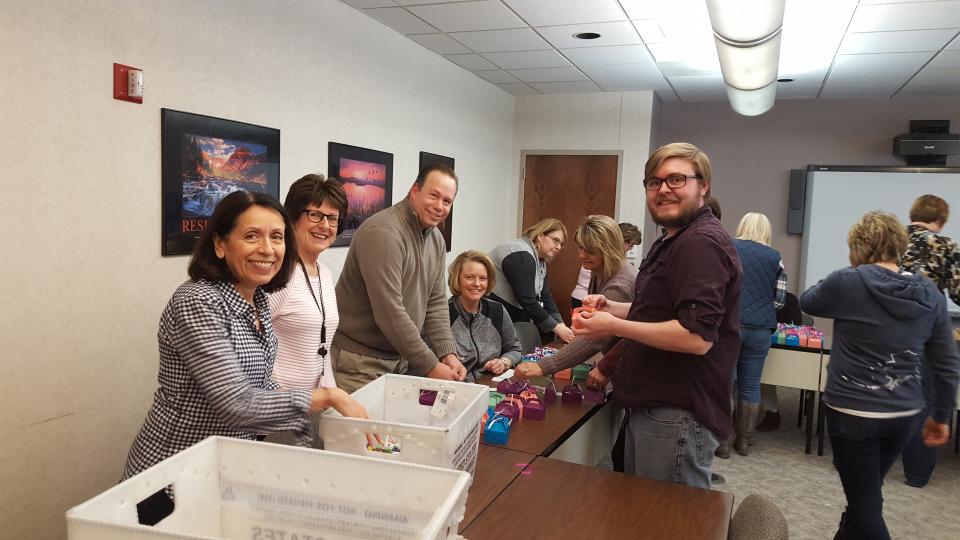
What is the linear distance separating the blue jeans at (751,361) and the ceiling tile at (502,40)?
2.35 metres

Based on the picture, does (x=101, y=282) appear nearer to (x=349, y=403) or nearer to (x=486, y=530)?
(x=349, y=403)

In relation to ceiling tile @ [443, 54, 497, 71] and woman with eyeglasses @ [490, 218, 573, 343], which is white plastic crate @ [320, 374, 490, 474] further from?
ceiling tile @ [443, 54, 497, 71]

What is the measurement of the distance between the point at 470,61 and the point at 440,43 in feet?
1.82

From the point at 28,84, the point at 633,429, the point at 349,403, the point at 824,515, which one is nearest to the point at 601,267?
the point at 633,429

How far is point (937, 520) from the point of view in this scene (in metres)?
3.32

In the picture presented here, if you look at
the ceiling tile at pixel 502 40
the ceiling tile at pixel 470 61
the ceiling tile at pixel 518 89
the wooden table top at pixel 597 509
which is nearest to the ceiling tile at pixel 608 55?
the ceiling tile at pixel 502 40

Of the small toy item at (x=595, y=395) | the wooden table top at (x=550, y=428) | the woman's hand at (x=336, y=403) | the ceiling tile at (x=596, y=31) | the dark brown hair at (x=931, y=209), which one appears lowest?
the wooden table top at (x=550, y=428)

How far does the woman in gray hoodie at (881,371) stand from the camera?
238cm

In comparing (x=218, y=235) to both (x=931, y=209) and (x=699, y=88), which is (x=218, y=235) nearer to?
(x=931, y=209)

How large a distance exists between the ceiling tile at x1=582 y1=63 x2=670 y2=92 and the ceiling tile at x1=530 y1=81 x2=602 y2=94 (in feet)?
0.37

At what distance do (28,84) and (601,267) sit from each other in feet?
7.33

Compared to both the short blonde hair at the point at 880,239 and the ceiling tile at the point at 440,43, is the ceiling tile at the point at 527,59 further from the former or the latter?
the short blonde hair at the point at 880,239

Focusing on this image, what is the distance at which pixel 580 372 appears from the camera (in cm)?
276

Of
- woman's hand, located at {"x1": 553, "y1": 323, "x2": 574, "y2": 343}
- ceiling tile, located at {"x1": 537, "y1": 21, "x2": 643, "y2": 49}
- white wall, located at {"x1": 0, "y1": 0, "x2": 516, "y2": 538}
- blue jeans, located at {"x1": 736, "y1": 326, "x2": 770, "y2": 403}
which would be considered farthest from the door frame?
white wall, located at {"x1": 0, "y1": 0, "x2": 516, "y2": 538}
